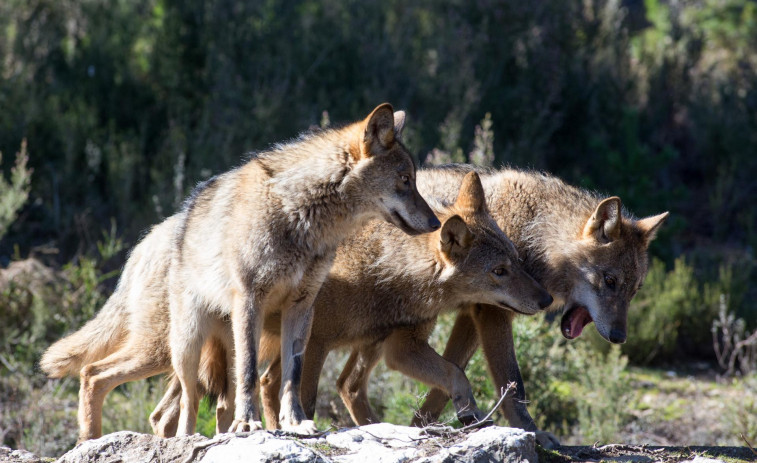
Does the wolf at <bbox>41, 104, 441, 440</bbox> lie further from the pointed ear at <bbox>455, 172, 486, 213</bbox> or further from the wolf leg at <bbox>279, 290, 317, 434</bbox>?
the pointed ear at <bbox>455, 172, 486, 213</bbox>

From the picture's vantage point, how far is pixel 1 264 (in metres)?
9.37

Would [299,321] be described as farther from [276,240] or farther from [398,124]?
[398,124]

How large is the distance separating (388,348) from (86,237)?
17.4ft

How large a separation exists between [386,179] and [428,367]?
49.5 inches

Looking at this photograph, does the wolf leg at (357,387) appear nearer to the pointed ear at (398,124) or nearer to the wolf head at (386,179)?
the wolf head at (386,179)

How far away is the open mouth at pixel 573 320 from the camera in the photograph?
5918 mm

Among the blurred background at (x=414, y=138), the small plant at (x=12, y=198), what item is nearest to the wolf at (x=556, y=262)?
the blurred background at (x=414, y=138)

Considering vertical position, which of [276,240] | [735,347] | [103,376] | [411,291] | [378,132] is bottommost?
[735,347]

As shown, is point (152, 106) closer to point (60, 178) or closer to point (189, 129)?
point (189, 129)

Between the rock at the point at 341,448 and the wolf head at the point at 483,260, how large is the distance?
1.36 meters

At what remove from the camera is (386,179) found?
511cm

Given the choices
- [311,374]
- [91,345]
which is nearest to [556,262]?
[311,374]

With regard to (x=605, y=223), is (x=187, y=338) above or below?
below

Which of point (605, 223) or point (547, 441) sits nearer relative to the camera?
point (547, 441)
